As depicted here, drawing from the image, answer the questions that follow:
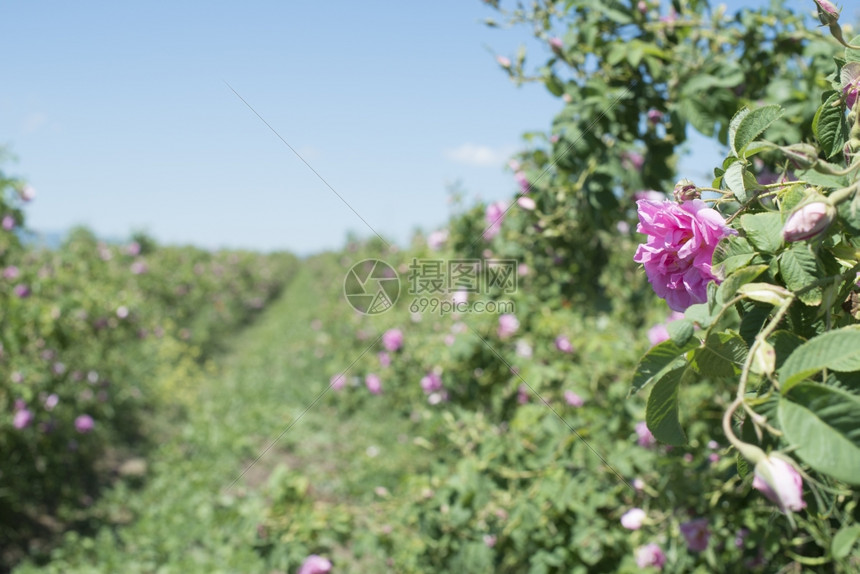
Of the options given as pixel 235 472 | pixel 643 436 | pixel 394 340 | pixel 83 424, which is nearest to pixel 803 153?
pixel 643 436

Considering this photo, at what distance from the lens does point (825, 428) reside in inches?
16.5

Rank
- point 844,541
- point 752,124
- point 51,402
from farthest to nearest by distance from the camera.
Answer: point 51,402
point 844,541
point 752,124

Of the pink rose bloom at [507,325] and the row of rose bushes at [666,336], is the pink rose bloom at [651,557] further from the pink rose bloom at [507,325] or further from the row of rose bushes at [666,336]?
the pink rose bloom at [507,325]

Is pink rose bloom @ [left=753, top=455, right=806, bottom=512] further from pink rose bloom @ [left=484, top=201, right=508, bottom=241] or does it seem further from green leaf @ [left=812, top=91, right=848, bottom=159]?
pink rose bloom @ [left=484, top=201, right=508, bottom=241]

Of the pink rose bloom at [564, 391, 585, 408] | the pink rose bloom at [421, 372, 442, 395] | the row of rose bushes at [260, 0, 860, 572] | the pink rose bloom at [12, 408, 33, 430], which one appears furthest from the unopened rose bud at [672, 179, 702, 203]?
the pink rose bloom at [12, 408, 33, 430]

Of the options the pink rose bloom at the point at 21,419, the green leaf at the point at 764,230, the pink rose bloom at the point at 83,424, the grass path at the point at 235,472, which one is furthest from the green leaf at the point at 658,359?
the pink rose bloom at the point at 83,424

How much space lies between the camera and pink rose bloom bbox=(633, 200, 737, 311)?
22.3 inches

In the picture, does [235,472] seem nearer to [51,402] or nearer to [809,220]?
[51,402]

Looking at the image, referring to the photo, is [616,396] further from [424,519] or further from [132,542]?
[132,542]

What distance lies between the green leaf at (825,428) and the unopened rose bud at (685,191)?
21 cm

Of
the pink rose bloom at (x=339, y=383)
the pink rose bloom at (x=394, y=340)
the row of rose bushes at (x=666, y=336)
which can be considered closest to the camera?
the row of rose bushes at (x=666, y=336)

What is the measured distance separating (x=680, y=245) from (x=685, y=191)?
0.18 ft

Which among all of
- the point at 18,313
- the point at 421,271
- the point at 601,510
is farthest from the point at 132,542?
the point at 601,510

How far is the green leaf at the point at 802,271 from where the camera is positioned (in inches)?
20.3
